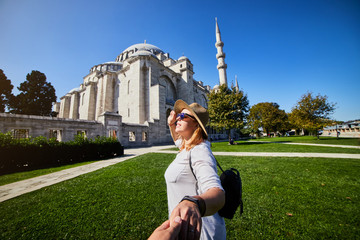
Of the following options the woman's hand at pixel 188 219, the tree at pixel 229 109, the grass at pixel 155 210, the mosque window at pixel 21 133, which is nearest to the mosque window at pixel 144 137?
the tree at pixel 229 109

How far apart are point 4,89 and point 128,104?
22.7 meters

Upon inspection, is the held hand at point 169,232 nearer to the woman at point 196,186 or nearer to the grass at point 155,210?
the woman at point 196,186

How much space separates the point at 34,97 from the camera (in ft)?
96.4

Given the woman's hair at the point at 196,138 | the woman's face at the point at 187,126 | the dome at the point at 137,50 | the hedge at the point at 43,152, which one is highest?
the dome at the point at 137,50

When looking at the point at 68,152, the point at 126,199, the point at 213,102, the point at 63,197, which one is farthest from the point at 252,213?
the point at 213,102

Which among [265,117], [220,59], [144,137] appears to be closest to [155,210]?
[144,137]

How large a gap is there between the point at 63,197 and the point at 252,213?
15.6 ft

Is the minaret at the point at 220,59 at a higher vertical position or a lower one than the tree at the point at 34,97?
higher

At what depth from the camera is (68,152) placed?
9.09 metres

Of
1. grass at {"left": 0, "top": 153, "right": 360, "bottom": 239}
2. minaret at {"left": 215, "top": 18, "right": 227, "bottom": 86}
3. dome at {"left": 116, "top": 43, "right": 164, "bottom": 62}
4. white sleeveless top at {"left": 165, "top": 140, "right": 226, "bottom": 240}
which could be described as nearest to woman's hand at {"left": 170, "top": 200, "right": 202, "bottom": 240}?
white sleeveless top at {"left": 165, "top": 140, "right": 226, "bottom": 240}

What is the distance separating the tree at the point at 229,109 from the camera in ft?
54.1

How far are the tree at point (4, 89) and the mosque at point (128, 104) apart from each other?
860 centimetres

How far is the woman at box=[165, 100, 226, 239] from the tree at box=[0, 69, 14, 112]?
1605 inches

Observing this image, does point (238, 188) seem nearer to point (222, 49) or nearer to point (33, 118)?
point (33, 118)
